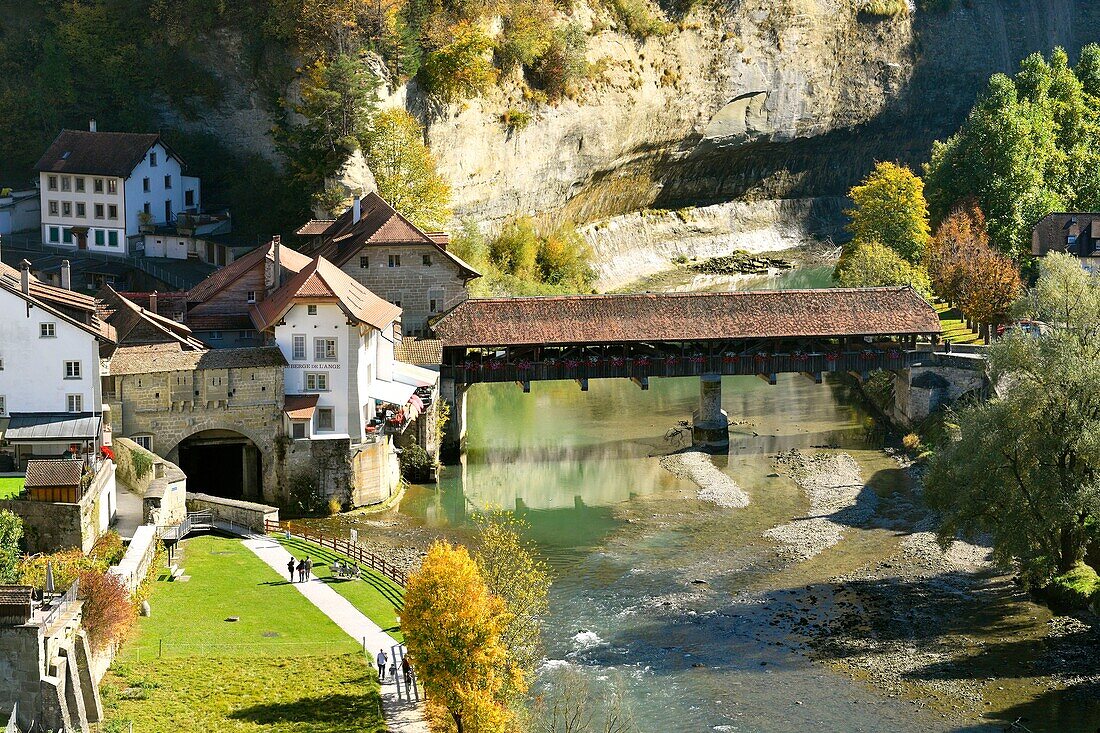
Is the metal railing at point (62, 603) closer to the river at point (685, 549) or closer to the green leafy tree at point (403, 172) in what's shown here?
the river at point (685, 549)

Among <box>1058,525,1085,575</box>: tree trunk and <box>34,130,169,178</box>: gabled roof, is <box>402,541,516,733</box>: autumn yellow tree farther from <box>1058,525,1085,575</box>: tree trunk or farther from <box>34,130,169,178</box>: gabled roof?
<box>34,130,169,178</box>: gabled roof

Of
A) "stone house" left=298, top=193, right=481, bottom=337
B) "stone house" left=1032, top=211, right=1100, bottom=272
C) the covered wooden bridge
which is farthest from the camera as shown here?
"stone house" left=1032, top=211, right=1100, bottom=272

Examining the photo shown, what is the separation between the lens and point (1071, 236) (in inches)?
3629

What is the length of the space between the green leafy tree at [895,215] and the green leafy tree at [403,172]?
22925 millimetres

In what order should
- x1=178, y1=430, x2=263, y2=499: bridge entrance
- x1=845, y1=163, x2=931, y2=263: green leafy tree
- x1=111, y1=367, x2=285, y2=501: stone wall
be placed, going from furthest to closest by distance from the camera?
1. x1=845, y1=163, x2=931, y2=263: green leafy tree
2. x1=178, y1=430, x2=263, y2=499: bridge entrance
3. x1=111, y1=367, x2=285, y2=501: stone wall

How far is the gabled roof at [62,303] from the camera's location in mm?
59312

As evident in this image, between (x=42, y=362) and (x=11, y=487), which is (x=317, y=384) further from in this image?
(x=11, y=487)

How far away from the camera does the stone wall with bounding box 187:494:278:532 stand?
60094 mm

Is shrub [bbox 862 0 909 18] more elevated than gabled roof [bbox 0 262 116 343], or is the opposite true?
shrub [bbox 862 0 909 18]

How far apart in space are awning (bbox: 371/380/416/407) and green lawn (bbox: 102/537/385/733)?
12.3 meters

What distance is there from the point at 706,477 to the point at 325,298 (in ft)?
54.5

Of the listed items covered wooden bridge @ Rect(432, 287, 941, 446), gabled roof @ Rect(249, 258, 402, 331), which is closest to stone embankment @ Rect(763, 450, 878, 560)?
covered wooden bridge @ Rect(432, 287, 941, 446)

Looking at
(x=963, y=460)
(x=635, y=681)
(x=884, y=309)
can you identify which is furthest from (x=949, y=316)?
(x=635, y=681)

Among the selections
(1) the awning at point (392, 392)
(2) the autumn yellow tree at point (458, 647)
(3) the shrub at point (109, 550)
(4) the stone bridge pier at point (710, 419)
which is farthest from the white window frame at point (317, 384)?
(2) the autumn yellow tree at point (458, 647)
